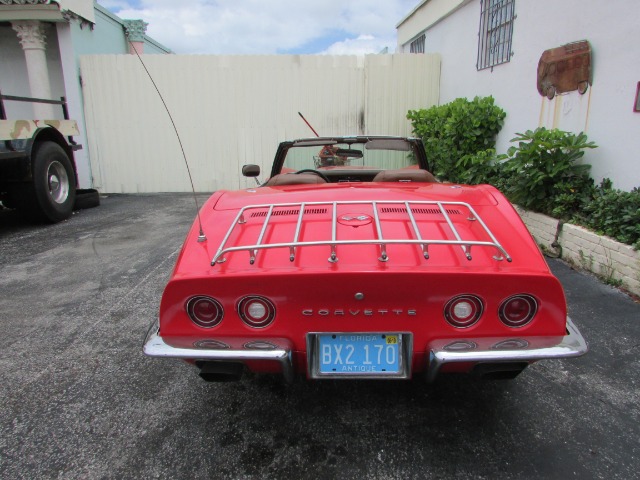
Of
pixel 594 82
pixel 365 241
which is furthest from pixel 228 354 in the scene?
pixel 594 82

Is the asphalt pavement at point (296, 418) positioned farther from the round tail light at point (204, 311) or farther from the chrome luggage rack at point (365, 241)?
the chrome luggage rack at point (365, 241)

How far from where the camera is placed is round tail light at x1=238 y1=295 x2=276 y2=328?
169 centimetres

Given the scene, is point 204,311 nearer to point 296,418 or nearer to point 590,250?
point 296,418

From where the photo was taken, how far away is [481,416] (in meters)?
2.03

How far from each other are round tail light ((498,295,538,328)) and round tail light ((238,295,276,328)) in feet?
2.96

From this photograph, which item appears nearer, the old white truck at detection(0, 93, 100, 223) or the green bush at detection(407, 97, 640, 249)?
the green bush at detection(407, 97, 640, 249)

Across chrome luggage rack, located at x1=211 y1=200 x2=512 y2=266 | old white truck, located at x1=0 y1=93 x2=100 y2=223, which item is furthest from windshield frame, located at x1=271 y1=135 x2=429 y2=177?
old white truck, located at x1=0 y1=93 x2=100 y2=223

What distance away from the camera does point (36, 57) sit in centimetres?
794

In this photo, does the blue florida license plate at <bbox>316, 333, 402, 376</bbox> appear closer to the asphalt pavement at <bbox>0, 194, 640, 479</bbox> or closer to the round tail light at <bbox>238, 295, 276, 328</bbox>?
the round tail light at <bbox>238, 295, 276, 328</bbox>

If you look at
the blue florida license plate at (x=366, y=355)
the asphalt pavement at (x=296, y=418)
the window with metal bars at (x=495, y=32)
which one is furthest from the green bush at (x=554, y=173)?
the blue florida license plate at (x=366, y=355)

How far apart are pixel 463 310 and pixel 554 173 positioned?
3.30m

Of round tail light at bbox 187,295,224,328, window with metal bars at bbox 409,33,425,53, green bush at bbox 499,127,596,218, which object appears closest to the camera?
round tail light at bbox 187,295,224,328

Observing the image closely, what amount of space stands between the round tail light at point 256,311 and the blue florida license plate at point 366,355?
10.6 inches

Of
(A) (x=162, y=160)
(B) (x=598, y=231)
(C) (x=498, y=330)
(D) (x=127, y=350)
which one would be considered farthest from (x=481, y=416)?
(A) (x=162, y=160)
